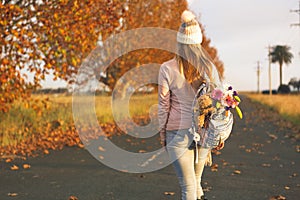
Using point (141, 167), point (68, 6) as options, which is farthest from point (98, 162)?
point (68, 6)

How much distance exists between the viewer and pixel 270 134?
1565 centimetres

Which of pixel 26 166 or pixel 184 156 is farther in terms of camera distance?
pixel 26 166

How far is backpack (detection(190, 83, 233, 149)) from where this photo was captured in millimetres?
4090

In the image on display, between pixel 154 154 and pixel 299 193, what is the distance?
458 centimetres

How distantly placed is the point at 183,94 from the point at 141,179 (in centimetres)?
383

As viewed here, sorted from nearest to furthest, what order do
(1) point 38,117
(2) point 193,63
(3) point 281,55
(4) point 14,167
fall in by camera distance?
(2) point 193,63 → (4) point 14,167 → (1) point 38,117 → (3) point 281,55

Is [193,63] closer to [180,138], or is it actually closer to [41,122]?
[180,138]

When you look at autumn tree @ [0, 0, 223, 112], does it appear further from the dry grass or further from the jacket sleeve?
the jacket sleeve

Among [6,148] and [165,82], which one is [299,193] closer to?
[165,82]

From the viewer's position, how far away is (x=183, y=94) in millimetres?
4117

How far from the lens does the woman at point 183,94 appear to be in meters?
4.05

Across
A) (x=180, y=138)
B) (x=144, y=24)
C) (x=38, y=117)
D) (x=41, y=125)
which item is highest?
(x=144, y=24)

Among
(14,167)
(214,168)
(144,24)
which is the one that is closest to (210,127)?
(214,168)

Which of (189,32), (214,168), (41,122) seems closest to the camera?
(189,32)
